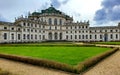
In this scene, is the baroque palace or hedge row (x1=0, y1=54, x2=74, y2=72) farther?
the baroque palace

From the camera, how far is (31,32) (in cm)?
8325

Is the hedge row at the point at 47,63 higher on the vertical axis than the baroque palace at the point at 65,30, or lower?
lower

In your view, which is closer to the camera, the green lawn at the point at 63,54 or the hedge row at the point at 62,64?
the hedge row at the point at 62,64

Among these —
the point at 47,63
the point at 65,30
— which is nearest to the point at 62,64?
the point at 47,63

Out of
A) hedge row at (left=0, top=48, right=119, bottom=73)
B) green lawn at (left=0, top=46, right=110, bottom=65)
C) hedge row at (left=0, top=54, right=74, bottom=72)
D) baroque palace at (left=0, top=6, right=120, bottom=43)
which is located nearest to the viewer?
hedge row at (left=0, top=48, right=119, bottom=73)

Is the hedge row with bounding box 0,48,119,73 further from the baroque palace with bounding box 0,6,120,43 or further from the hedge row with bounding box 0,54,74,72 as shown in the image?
the baroque palace with bounding box 0,6,120,43

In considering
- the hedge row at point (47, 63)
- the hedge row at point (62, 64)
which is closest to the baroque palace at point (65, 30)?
the hedge row at point (47, 63)

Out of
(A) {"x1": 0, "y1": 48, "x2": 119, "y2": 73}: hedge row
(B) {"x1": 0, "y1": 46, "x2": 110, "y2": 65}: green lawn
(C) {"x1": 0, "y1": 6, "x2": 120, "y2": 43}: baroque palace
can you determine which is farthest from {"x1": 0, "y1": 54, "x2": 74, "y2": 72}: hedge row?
(C) {"x1": 0, "y1": 6, "x2": 120, "y2": 43}: baroque palace

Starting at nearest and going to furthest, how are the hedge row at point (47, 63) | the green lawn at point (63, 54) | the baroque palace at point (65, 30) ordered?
the hedge row at point (47, 63) → the green lawn at point (63, 54) → the baroque palace at point (65, 30)

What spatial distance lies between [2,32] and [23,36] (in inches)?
472

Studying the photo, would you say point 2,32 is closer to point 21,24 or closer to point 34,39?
point 21,24

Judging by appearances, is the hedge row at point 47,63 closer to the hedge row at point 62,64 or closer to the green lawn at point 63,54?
the hedge row at point 62,64

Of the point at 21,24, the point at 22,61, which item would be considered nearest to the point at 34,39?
the point at 21,24

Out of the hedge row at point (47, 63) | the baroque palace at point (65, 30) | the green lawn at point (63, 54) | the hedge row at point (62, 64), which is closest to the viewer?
the hedge row at point (62, 64)
